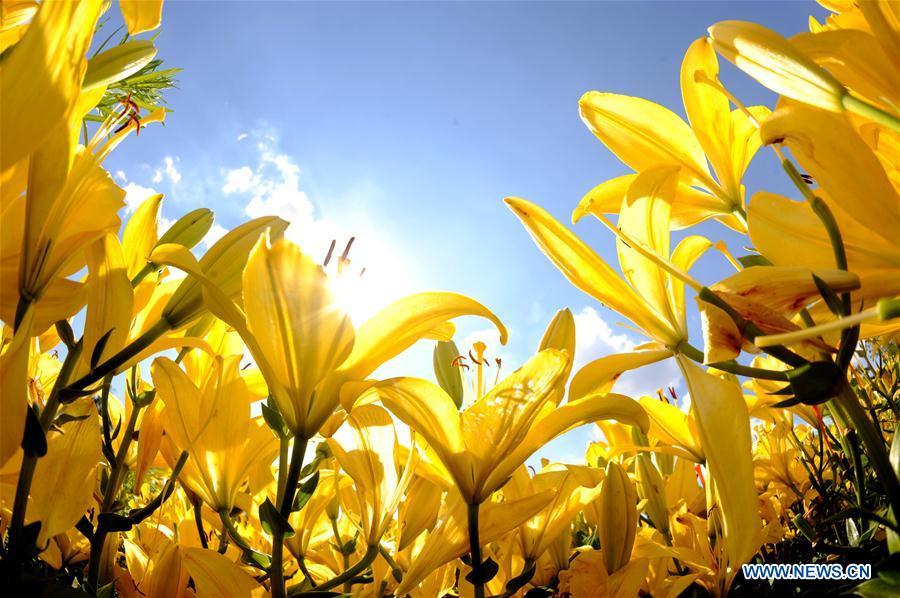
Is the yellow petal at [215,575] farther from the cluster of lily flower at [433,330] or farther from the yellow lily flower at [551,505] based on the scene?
the yellow lily flower at [551,505]

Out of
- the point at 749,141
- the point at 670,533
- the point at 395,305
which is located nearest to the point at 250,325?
the point at 395,305

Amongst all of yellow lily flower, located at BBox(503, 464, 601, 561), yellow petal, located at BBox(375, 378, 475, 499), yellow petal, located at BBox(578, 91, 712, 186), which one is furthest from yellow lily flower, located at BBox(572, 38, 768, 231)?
yellow lily flower, located at BBox(503, 464, 601, 561)

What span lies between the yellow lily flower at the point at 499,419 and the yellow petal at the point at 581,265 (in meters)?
0.07

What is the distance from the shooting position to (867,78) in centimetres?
42

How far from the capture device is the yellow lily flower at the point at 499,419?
50cm

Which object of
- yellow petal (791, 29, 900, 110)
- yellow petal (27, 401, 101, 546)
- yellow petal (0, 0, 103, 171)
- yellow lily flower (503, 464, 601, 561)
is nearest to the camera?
yellow petal (0, 0, 103, 171)

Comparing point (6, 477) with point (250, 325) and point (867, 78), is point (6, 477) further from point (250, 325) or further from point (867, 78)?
point (867, 78)

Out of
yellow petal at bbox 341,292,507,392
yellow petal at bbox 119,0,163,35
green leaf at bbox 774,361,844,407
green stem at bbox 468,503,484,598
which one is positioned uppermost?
yellow petal at bbox 119,0,163,35

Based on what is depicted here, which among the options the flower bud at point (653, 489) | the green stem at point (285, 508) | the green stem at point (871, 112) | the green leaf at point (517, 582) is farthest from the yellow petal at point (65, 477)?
the flower bud at point (653, 489)

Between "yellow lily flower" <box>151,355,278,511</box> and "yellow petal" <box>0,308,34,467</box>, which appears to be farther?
"yellow lily flower" <box>151,355,278,511</box>

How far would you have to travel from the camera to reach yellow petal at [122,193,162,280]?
0.57 metres

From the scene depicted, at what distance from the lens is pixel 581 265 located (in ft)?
1.62

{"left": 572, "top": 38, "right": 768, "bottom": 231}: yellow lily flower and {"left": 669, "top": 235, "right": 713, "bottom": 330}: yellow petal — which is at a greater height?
{"left": 572, "top": 38, "right": 768, "bottom": 231}: yellow lily flower

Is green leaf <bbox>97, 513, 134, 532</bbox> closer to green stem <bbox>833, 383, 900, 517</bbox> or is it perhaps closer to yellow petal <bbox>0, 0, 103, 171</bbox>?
yellow petal <bbox>0, 0, 103, 171</bbox>
